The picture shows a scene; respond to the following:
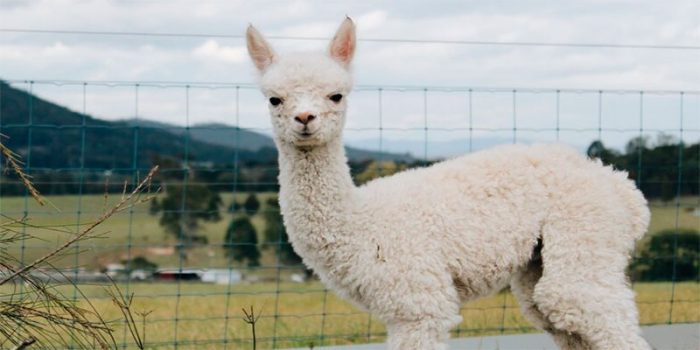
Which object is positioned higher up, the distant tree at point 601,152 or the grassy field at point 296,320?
the distant tree at point 601,152

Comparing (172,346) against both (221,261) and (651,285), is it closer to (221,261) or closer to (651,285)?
(651,285)

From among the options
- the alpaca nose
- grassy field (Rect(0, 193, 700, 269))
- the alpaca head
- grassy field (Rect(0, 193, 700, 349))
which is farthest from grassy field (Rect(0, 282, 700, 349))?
the alpaca nose

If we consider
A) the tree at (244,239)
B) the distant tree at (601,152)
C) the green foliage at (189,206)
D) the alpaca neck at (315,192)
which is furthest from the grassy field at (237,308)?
the tree at (244,239)

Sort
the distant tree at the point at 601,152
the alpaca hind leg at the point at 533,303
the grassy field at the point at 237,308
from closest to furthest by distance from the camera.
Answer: the alpaca hind leg at the point at 533,303 → the grassy field at the point at 237,308 → the distant tree at the point at 601,152

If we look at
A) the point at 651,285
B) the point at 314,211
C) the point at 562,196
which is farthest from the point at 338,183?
the point at 651,285

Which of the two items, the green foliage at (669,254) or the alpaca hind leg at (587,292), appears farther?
the green foliage at (669,254)

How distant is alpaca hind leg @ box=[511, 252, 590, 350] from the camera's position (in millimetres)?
5027

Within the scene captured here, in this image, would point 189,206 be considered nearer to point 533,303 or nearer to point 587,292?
point 533,303

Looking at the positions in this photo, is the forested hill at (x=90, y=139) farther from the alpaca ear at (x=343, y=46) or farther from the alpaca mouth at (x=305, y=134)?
the alpaca mouth at (x=305, y=134)

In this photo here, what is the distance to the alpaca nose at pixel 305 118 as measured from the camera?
428 cm

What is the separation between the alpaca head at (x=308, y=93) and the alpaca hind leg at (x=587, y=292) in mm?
1168

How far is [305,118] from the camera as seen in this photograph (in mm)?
4281

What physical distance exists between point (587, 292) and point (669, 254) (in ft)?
36.3

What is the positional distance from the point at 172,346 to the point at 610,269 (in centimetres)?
382
